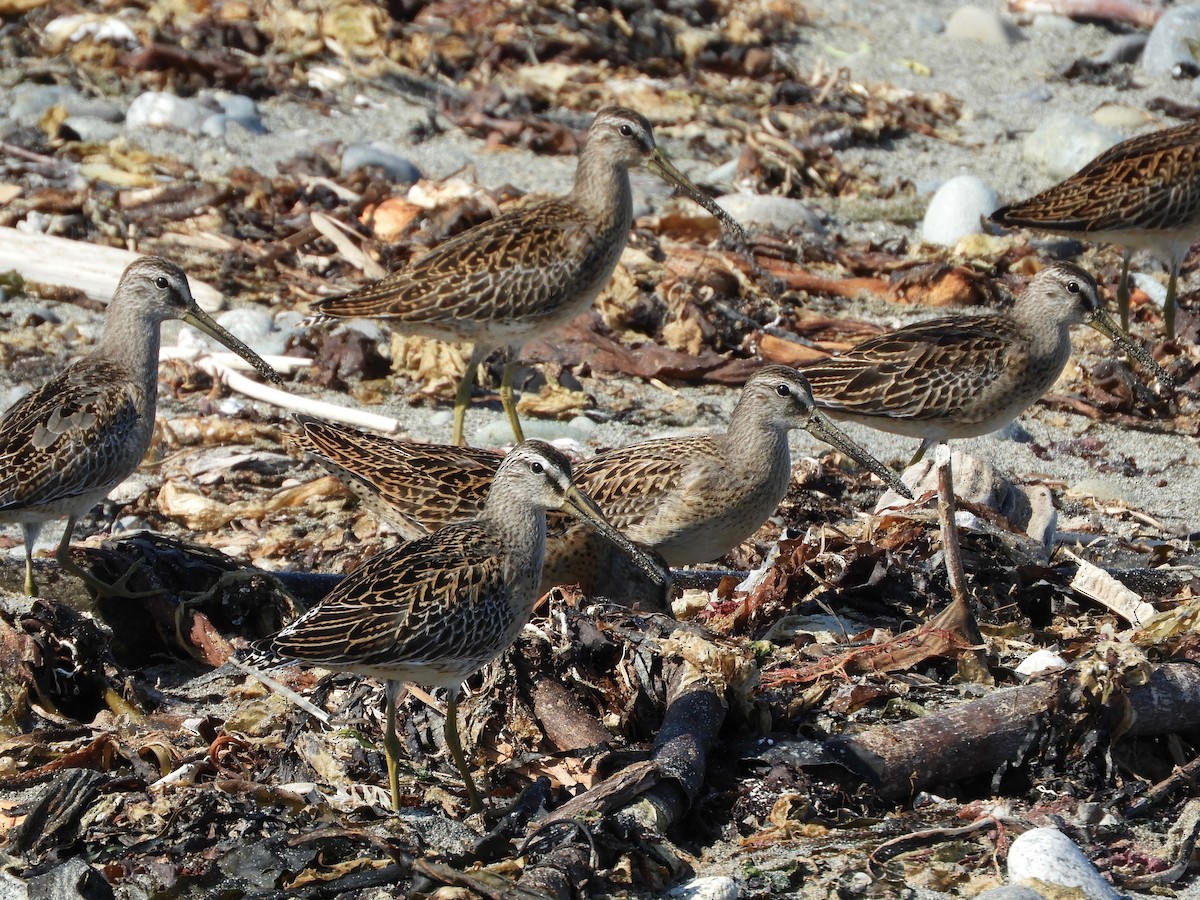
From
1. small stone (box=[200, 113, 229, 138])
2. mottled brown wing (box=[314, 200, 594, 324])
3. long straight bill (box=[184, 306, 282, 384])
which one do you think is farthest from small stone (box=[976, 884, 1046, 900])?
small stone (box=[200, 113, 229, 138])

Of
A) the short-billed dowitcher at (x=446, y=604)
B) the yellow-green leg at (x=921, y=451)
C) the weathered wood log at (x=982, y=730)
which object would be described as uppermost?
the short-billed dowitcher at (x=446, y=604)

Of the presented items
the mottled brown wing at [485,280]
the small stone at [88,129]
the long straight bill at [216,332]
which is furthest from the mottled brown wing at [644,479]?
the small stone at [88,129]

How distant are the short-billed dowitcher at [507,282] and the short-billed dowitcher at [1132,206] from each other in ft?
7.90

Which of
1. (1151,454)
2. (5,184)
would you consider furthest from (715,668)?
(5,184)

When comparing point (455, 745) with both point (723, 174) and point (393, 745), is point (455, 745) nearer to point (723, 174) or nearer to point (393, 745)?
point (393, 745)

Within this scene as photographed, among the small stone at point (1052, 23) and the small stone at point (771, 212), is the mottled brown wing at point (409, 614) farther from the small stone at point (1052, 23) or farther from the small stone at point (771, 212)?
the small stone at point (1052, 23)

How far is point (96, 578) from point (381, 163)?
16.6 feet

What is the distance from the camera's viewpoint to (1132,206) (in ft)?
30.9

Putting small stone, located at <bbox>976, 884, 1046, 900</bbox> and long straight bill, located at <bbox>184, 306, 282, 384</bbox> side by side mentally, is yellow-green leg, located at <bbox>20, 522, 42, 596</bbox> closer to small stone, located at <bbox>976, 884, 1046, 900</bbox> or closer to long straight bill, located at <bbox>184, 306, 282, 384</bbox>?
long straight bill, located at <bbox>184, 306, 282, 384</bbox>

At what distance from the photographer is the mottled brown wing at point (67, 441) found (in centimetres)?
623

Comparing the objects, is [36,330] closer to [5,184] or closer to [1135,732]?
[5,184]

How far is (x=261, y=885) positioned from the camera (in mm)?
4387

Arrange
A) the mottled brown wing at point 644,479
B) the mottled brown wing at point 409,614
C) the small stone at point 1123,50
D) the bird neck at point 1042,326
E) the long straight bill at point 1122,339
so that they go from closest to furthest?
1. the mottled brown wing at point 409,614
2. the mottled brown wing at point 644,479
3. the bird neck at point 1042,326
4. the long straight bill at point 1122,339
5. the small stone at point 1123,50

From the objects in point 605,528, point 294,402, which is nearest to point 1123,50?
point 294,402
